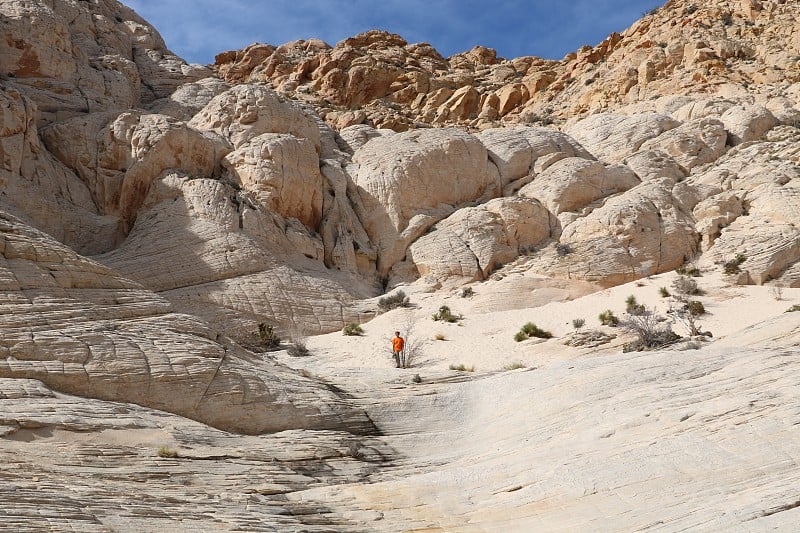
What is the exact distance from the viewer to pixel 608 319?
19125 millimetres

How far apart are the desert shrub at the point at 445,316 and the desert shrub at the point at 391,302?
132 cm

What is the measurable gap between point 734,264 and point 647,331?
272 inches

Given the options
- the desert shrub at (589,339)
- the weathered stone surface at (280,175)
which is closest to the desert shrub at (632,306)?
the desert shrub at (589,339)

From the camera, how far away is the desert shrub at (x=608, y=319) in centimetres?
1894

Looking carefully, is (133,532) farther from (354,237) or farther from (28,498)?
(354,237)

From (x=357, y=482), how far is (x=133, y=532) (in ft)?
10.3

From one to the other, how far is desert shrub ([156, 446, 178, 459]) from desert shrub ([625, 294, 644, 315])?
13.9 m

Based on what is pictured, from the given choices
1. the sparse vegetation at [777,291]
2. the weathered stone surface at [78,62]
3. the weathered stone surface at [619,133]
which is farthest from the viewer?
the weathered stone surface at [619,133]

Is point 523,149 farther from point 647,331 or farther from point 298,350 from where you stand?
point 298,350

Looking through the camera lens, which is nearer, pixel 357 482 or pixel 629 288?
pixel 357 482

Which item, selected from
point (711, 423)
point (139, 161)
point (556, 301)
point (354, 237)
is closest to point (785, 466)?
point (711, 423)

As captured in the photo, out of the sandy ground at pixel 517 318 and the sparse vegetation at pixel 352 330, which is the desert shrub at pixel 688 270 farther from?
the sparse vegetation at pixel 352 330

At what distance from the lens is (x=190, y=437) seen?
938cm

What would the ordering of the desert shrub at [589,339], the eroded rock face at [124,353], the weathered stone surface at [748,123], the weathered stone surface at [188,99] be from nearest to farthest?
the eroded rock face at [124,353] < the desert shrub at [589,339] < the weathered stone surface at [748,123] < the weathered stone surface at [188,99]
